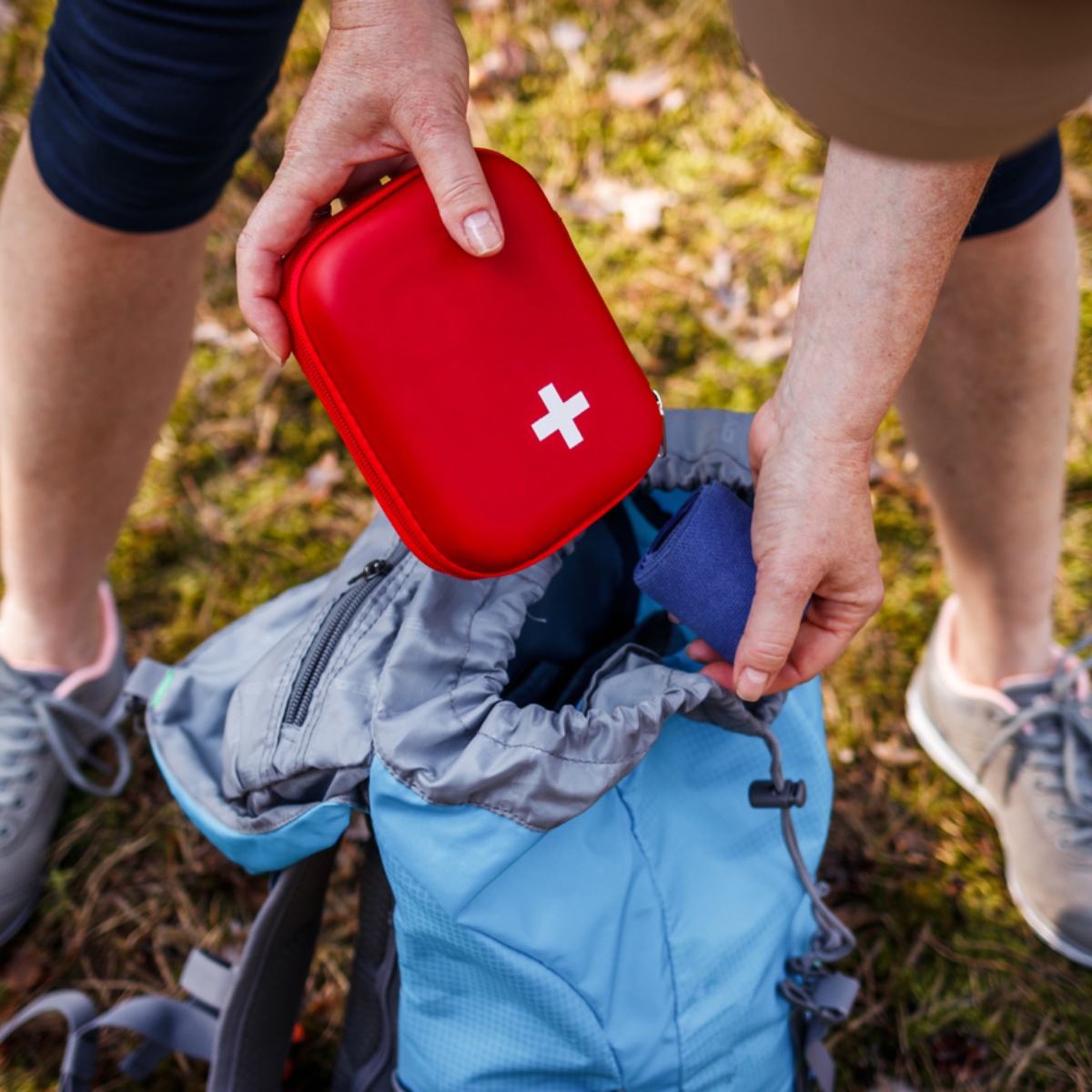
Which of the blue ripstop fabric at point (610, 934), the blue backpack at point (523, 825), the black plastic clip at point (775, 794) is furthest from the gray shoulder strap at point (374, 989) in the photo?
the black plastic clip at point (775, 794)

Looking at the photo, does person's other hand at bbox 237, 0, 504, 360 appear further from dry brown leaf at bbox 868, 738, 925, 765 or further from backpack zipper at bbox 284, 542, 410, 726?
dry brown leaf at bbox 868, 738, 925, 765

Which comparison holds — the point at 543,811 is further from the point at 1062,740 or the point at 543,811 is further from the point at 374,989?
the point at 1062,740

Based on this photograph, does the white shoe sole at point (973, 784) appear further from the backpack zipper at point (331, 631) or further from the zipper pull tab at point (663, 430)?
the backpack zipper at point (331, 631)

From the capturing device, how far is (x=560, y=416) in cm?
110

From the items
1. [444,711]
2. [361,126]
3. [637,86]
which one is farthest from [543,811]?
[637,86]

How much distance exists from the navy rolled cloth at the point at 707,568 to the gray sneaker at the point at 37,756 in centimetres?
139

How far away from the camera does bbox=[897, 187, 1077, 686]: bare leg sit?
1486mm

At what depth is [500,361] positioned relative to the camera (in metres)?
1.06

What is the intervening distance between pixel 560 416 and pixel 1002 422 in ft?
3.09

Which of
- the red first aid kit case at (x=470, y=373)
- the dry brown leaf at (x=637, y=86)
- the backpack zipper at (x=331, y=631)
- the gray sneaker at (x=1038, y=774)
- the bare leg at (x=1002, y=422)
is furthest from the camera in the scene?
the dry brown leaf at (x=637, y=86)

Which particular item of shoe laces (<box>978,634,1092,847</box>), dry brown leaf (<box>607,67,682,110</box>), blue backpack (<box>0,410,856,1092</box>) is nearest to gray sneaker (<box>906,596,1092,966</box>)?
shoe laces (<box>978,634,1092,847</box>)

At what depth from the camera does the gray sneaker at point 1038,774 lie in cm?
181

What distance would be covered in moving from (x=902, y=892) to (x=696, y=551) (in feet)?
4.08

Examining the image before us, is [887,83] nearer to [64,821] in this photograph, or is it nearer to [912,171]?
[912,171]
